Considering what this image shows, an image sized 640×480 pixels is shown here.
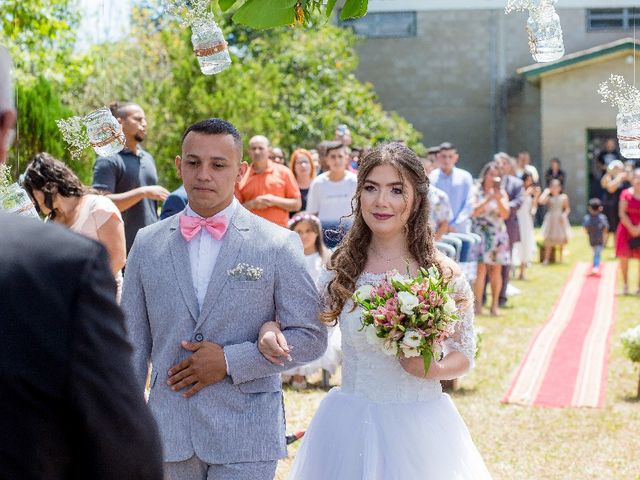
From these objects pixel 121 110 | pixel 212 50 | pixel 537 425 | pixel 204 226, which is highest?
pixel 212 50

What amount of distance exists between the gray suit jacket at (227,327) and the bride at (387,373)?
0.29 meters

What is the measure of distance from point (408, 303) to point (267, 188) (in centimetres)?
620

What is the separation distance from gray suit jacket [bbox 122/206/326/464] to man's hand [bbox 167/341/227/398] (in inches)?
1.4

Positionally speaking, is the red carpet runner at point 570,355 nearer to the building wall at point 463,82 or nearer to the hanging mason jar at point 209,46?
the hanging mason jar at point 209,46

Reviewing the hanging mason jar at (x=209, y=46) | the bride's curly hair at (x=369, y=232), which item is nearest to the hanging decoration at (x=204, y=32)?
the hanging mason jar at (x=209, y=46)

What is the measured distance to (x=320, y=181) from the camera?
10.8 metres

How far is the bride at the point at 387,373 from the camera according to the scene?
4305 millimetres

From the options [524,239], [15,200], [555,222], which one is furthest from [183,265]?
[555,222]

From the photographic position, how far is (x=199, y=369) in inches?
152

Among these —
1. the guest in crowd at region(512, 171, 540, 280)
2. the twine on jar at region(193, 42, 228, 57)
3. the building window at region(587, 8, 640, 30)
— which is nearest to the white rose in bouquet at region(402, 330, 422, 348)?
the twine on jar at region(193, 42, 228, 57)

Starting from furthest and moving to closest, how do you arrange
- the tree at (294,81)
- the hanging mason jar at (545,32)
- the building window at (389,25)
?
the building window at (389,25) < the tree at (294,81) < the hanging mason jar at (545,32)

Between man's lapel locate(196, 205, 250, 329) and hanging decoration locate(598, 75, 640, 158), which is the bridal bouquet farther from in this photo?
hanging decoration locate(598, 75, 640, 158)

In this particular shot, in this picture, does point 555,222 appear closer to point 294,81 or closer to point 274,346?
point 294,81

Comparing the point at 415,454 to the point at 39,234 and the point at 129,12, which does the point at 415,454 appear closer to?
the point at 39,234
